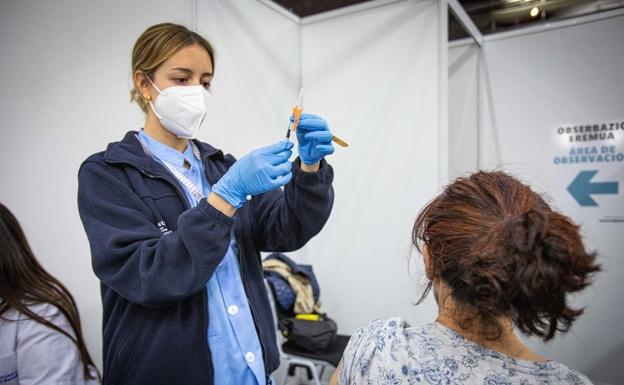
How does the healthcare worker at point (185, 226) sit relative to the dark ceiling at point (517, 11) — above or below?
below

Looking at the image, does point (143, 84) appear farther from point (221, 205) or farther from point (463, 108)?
point (463, 108)

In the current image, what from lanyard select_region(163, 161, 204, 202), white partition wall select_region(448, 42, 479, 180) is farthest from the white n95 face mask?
white partition wall select_region(448, 42, 479, 180)

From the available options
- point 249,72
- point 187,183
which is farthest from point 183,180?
point 249,72

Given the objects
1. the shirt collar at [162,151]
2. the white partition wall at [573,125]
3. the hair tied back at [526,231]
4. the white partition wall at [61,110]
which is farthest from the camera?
the white partition wall at [573,125]

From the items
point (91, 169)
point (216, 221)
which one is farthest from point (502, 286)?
point (91, 169)

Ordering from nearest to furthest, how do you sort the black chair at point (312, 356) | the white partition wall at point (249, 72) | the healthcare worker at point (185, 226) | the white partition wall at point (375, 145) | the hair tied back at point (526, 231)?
the hair tied back at point (526, 231), the healthcare worker at point (185, 226), the black chair at point (312, 356), the white partition wall at point (249, 72), the white partition wall at point (375, 145)

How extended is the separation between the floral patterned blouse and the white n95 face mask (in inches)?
27.0

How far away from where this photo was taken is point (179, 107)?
3.36 feet

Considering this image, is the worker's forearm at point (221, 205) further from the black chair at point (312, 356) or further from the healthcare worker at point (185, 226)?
the black chair at point (312, 356)

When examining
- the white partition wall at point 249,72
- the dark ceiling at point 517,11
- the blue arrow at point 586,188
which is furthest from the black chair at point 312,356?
the dark ceiling at point 517,11

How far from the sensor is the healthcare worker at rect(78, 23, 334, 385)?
81 centimetres

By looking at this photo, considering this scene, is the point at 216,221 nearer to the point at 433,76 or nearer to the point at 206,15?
the point at 206,15

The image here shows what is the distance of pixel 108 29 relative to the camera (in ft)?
5.25

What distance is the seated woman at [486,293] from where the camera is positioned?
609 millimetres
